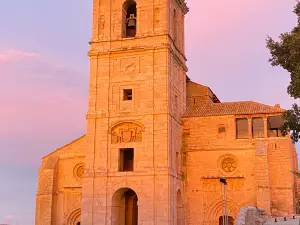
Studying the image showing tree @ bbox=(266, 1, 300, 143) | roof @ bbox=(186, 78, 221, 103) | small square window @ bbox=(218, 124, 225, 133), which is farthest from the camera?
roof @ bbox=(186, 78, 221, 103)

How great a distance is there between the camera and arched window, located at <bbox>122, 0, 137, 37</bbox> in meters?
34.1

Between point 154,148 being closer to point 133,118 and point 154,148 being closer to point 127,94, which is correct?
point 133,118

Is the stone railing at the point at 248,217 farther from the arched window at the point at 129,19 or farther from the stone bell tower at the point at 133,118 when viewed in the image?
the arched window at the point at 129,19

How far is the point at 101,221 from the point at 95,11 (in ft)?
45.4

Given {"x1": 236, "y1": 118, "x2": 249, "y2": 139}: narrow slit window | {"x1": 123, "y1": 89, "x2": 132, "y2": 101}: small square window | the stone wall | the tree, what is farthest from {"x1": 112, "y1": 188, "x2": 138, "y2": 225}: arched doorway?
the tree

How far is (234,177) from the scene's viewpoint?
1282 inches

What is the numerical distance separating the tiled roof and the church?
69 mm

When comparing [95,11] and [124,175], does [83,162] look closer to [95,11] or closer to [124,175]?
[124,175]

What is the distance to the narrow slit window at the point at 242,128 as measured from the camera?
3344 cm


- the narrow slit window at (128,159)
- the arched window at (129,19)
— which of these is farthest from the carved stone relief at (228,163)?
the arched window at (129,19)

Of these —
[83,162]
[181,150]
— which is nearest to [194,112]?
[181,150]

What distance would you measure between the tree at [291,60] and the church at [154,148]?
13204 mm

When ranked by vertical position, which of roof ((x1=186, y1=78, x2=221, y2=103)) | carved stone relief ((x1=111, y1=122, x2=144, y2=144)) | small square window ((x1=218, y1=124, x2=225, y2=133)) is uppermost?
roof ((x1=186, y1=78, x2=221, y2=103))

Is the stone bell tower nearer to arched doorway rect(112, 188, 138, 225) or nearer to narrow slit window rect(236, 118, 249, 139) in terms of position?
arched doorway rect(112, 188, 138, 225)
